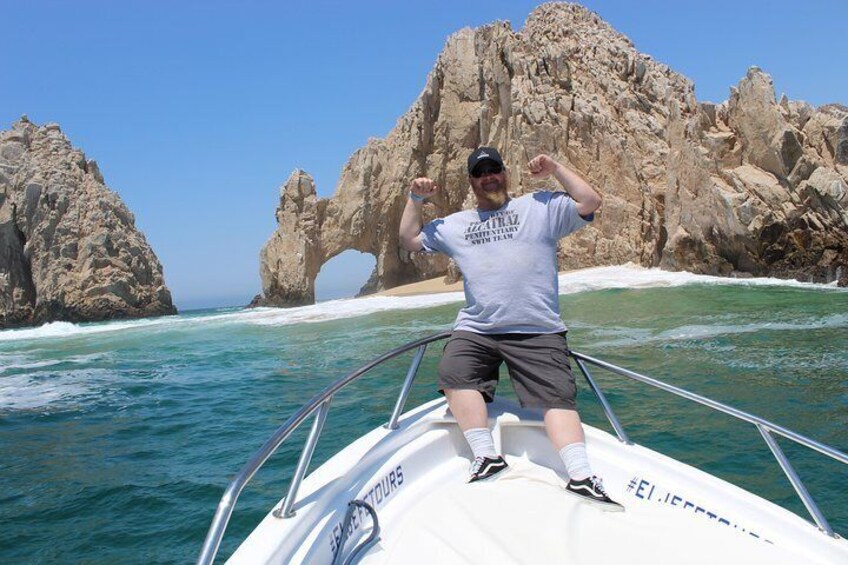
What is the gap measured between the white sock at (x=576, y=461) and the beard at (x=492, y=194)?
1.37 m

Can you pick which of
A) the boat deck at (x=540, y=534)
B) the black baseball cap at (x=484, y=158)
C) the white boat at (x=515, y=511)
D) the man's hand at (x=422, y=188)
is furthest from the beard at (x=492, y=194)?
the boat deck at (x=540, y=534)

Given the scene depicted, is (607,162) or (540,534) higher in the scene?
(607,162)

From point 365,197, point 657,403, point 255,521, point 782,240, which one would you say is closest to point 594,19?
point 365,197

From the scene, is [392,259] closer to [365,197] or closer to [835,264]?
[365,197]

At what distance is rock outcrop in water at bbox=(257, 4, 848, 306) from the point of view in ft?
84.8

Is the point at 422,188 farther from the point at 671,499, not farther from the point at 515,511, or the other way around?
the point at 671,499

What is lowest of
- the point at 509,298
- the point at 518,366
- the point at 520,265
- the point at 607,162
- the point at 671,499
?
the point at 671,499

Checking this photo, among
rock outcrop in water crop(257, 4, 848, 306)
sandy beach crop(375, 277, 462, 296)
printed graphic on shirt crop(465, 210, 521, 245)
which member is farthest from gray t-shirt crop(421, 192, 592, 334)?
sandy beach crop(375, 277, 462, 296)

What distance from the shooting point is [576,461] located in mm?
2568

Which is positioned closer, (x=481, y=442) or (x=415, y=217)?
(x=481, y=442)

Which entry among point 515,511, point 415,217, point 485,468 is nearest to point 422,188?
point 415,217

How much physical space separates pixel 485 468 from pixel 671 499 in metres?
0.85

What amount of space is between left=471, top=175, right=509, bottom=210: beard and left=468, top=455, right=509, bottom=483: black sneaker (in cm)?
138

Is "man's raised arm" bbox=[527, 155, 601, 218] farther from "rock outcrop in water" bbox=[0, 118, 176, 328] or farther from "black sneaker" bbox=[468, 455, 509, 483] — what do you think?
"rock outcrop in water" bbox=[0, 118, 176, 328]
